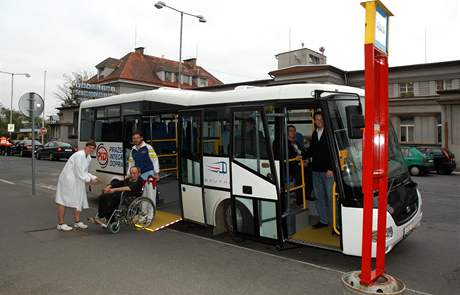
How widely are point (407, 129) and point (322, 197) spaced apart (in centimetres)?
2906

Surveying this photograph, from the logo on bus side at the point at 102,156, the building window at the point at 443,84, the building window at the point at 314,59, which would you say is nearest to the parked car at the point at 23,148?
the logo on bus side at the point at 102,156

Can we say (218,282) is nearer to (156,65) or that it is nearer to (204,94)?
(204,94)

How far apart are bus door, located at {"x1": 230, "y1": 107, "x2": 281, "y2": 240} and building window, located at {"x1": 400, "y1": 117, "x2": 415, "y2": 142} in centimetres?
2923

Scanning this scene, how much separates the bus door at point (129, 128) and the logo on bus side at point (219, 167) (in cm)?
316

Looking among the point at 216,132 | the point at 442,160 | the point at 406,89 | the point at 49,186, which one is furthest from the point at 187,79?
the point at 216,132

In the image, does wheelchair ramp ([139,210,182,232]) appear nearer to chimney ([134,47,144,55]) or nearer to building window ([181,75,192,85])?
building window ([181,75,192,85])

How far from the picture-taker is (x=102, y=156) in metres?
10.7

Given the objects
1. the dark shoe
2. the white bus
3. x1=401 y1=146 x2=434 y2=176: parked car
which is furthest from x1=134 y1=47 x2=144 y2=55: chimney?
the dark shoe

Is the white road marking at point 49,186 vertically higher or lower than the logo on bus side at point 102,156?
lower

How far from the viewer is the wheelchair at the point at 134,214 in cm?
776

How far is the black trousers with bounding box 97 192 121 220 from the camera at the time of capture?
788 centimetres

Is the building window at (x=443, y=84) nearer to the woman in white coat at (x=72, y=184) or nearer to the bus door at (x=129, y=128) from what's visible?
the bus door at (x=129, y=128)

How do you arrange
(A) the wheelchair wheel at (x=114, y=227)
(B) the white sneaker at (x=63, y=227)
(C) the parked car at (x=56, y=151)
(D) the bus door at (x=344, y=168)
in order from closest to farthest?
(D) the bus door at (x=344, y=168), (A) the wheelchair wheel at (x=114, y=227), (B) the white sneaker at (x=63, y=227), (C) the parked car at (x=56, y=151)

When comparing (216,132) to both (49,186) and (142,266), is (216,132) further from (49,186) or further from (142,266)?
(49,186)
